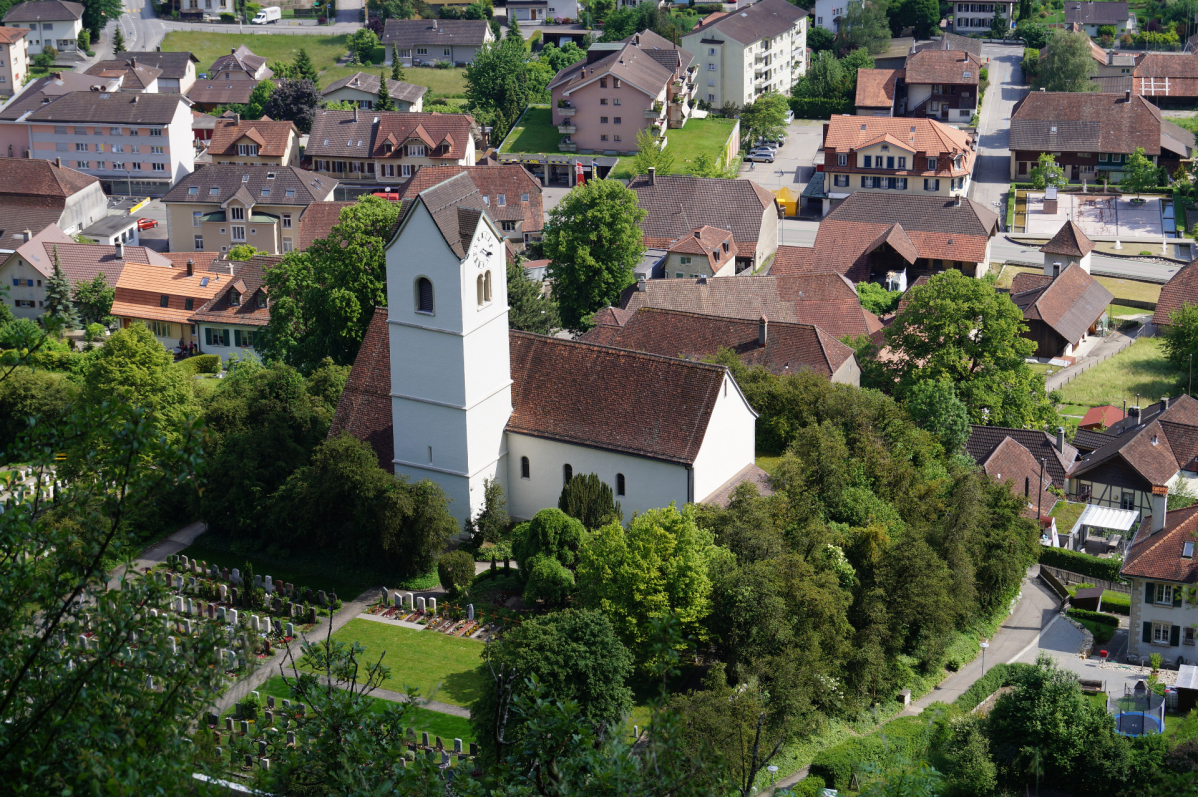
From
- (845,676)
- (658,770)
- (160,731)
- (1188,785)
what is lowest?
(845,676)

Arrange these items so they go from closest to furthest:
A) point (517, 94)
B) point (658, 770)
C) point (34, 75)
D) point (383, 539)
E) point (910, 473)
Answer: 1. point (658, 770)
2. point (383, 539)
3. point (910, 473)
4. point (517, 94)
5. point (34, 75)

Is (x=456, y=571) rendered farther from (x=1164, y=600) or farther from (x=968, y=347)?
(x=968, y=347)

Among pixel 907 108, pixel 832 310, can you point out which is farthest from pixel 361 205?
pixel 907 108

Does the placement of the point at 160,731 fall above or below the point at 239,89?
above

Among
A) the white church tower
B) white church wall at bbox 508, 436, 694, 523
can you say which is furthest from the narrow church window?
white church wall at bbox 508, 436, 694, 523

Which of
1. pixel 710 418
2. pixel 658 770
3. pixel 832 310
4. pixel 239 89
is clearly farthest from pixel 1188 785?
pixel 239 89

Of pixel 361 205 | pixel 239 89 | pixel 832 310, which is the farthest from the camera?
pixel 239 89

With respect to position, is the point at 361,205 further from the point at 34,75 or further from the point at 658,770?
the point at 34,75

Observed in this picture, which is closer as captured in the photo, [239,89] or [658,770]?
[658,770]
